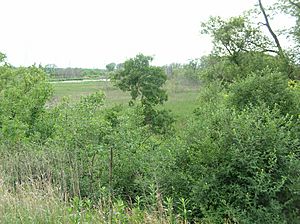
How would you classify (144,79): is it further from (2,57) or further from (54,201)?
(54,201)

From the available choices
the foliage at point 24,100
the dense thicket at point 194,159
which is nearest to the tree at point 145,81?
the foliage at point 24,100

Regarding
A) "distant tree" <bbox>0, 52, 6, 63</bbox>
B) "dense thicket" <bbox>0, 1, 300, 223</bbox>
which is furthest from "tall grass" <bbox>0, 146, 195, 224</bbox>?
"distant tree" <bbox>0, 52, 6, 63</bbox>

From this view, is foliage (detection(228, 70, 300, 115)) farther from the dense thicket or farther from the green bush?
the green bush

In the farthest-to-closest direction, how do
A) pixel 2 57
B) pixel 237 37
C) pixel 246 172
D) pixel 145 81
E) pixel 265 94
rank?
pixel 237 37 < pixel 145 81 < pixel 2 57 < pixel 265 94 < pixel 246 172

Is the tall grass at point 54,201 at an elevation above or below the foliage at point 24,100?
below

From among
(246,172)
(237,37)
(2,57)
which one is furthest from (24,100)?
(237,37)

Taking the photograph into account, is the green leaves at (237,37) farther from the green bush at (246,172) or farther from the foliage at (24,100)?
the green bush at (246,172)

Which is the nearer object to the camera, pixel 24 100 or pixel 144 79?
pixel 24 100

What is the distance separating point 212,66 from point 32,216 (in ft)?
62.5

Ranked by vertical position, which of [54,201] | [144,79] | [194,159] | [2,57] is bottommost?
[54,201]

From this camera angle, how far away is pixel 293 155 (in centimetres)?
510

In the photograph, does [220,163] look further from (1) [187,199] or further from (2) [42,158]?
(2) [42,158]

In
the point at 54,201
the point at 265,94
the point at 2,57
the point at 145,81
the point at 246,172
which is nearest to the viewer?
the point at 54,201

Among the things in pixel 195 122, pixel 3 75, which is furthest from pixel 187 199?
pixel 3 75
